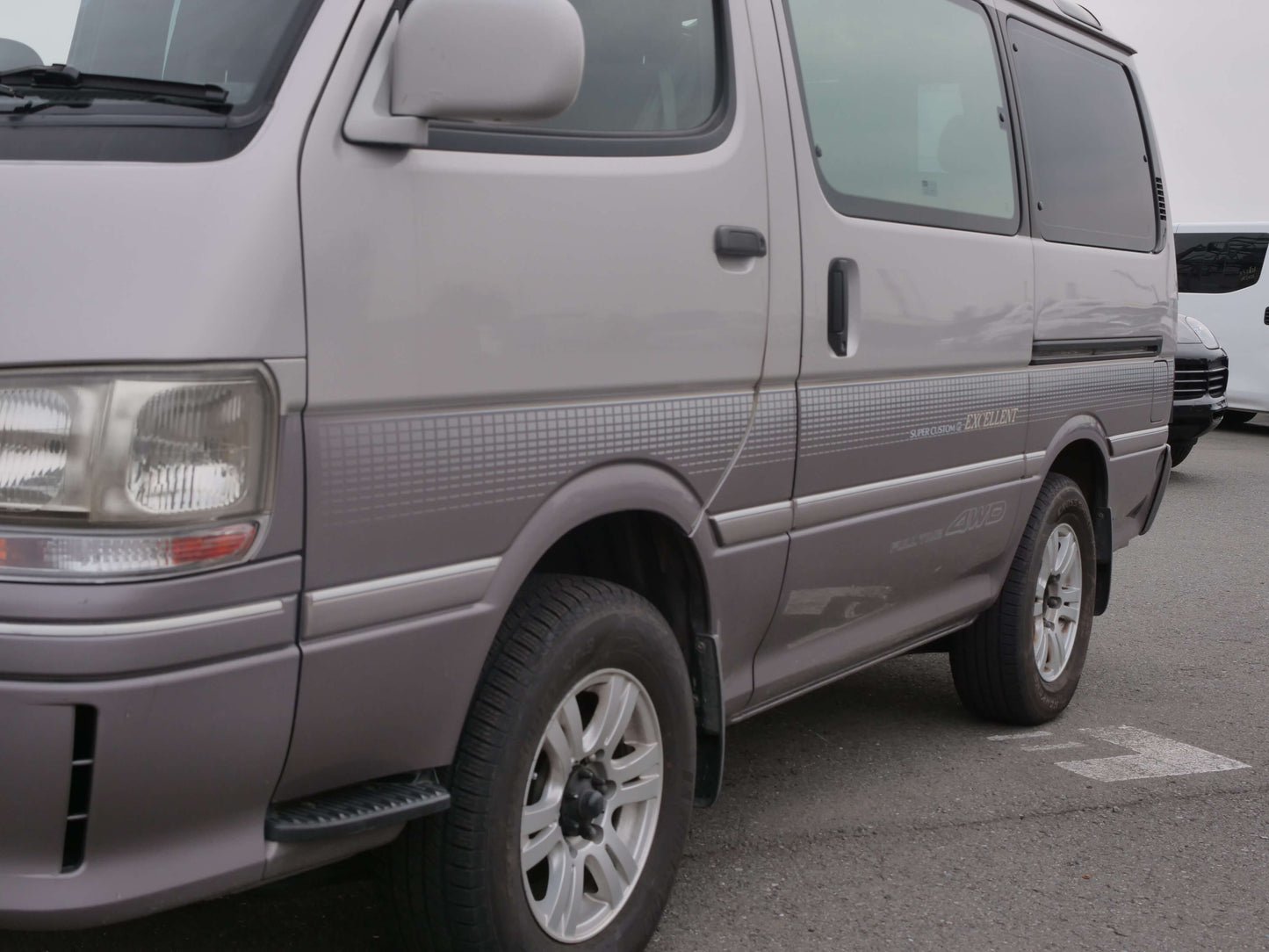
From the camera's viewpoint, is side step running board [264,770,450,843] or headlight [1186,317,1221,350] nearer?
side step running board [264,770,450,843]

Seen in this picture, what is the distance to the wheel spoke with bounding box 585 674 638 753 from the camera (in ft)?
9.03

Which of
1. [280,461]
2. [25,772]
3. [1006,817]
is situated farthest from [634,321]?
[1006,817]

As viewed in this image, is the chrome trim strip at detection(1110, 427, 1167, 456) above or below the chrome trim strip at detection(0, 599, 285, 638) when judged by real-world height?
above

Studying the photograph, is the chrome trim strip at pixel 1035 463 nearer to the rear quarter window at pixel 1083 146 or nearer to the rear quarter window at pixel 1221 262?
the rear quarter window at pixel 1083 146

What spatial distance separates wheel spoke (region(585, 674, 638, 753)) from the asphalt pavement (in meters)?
0.49

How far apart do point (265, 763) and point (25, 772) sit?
0.32 m

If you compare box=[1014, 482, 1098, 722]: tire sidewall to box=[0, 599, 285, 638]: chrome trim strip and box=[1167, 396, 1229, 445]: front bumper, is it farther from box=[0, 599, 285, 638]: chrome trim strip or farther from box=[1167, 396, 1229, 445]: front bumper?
box=[1167, 396, 1229, 445]: front bumper

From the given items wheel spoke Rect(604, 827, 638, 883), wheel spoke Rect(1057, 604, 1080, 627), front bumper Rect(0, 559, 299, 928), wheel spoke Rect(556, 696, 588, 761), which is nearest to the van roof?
wheel spoke Rect(1057, 604, 1080, 627)

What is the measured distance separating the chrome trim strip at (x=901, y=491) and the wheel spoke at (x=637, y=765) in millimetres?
640

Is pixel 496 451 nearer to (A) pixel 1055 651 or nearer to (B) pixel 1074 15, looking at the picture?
(A) pixel 1055 651

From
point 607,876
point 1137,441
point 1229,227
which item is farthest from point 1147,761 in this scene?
point 1229,227

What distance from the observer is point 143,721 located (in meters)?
1.97

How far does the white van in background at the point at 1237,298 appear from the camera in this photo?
47.5 feet

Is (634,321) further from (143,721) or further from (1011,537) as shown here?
(1011,537)
